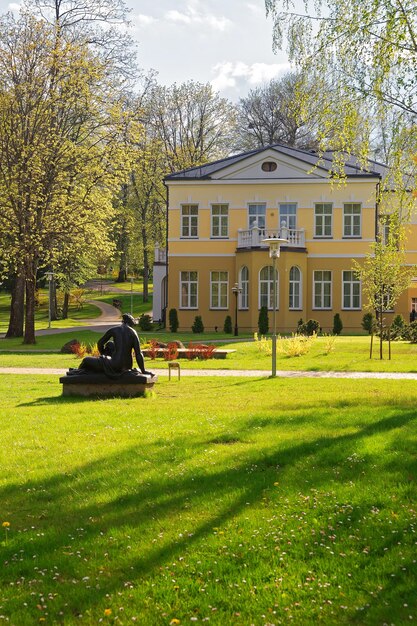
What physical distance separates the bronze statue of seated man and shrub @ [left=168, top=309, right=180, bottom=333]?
949 inches

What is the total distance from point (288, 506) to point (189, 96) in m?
52.0

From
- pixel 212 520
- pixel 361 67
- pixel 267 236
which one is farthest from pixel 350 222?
pixel 212 520

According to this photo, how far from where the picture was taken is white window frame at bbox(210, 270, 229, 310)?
38062 mm

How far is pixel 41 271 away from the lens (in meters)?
55.9

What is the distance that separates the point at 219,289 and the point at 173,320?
315 cm

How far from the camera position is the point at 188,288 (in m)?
38.5

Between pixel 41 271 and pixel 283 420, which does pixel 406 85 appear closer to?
pixel 283 420

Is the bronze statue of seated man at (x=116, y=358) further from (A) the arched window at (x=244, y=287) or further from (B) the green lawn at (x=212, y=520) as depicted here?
(A) the arched window at (x=244, y=287)

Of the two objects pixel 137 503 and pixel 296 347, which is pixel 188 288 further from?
pixel 137 503

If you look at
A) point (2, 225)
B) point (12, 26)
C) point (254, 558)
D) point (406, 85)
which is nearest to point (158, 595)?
point (254, 558)

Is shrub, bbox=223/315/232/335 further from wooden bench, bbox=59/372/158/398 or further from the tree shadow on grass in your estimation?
the tree shadow on grass

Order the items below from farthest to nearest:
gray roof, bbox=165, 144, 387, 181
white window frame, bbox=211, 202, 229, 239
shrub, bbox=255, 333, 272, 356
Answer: white window frame, bbox=211, 202, 229, 239 < gray roof, bbox=165, 144, 387, 181 < shrub, bbox=255, 333, 272, 356

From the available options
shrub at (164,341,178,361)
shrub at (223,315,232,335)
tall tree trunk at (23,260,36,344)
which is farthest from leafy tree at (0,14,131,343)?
shrub at (164,341,178,361)

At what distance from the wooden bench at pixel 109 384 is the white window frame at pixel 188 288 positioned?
25.6 m
